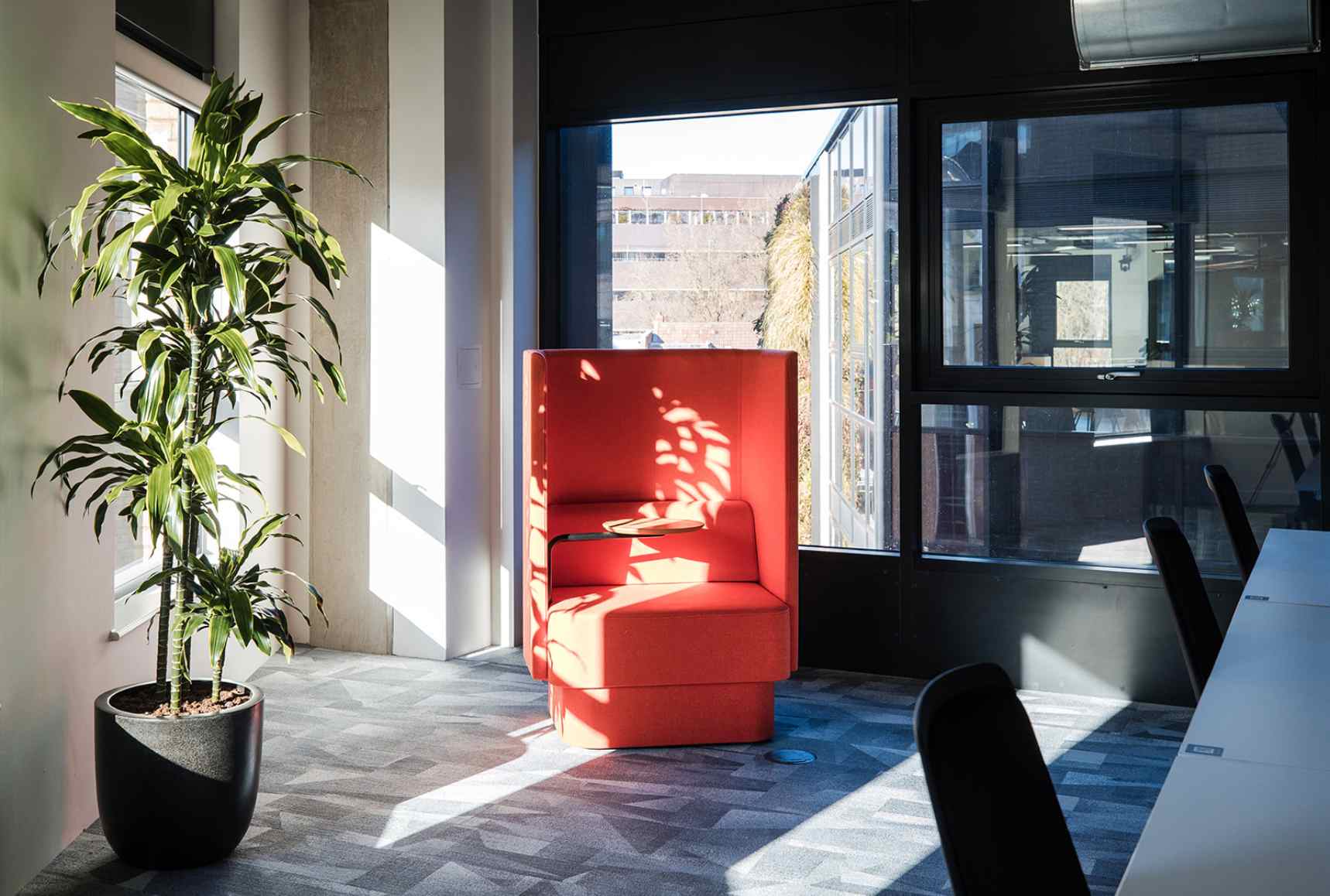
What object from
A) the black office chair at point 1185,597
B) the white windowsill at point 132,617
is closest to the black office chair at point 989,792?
the black office chair at point 1185,597

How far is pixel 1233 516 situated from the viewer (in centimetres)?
359

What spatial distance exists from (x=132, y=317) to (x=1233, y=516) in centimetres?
376

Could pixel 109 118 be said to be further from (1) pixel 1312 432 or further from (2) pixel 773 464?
(1) pixel 1312 432

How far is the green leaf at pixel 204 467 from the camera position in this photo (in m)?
3.13

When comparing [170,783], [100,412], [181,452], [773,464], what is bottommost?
[170,783]

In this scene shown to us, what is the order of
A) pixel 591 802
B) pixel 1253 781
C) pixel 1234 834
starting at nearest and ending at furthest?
pixel 1234 834
pixel 1253 781
pixel 591 802

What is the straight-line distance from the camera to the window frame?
4645 mm

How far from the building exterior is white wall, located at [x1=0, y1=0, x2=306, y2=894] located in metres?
2.64

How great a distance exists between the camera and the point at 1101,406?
4.96 m

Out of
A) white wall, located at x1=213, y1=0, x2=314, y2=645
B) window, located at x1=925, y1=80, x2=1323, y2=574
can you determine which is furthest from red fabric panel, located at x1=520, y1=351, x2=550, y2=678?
window, located at x1=925, y1=80, x2=1323, y2=574

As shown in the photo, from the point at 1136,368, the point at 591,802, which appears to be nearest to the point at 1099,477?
the point at 1136,368

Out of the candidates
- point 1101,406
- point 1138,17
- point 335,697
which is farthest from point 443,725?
point 1138,17

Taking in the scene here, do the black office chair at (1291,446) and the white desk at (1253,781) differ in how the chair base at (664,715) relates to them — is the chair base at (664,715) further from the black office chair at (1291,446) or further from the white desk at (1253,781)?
the black office chair at (1291,446)

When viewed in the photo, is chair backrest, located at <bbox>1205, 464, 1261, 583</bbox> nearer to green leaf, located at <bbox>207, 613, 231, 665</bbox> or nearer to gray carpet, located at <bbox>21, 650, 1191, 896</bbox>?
gray carpet, located at <bbox>21, 650, 1191, 896</bbox>
